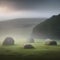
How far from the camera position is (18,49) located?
1.93m

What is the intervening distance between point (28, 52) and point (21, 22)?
32 cm

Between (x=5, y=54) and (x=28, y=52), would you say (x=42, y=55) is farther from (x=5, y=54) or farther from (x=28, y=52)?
(x=5, y=54)

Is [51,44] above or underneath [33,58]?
above

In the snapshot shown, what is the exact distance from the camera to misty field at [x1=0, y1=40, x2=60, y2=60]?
1899mm

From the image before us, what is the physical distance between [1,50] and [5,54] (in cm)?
6

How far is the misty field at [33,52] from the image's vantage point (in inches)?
74.8

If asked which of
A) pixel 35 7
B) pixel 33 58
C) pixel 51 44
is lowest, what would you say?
pixel 33 58

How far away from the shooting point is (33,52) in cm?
191

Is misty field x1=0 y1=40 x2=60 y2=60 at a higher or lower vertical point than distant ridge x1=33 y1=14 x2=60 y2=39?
lower

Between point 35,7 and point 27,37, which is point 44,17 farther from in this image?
point 27,37

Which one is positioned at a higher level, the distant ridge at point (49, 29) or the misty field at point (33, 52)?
the distant ridge at point (49, 29)

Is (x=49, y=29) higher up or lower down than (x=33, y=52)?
higher up

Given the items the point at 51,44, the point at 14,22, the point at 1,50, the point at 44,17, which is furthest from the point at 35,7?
the point at 1,50

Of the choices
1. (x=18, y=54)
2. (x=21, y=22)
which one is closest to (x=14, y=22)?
(x=21, y=22)
